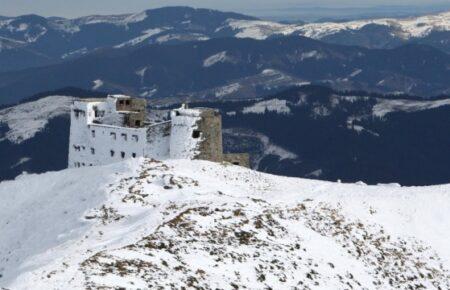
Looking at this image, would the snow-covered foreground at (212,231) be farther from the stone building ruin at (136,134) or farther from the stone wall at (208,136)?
the stone building ruin at (136,134)

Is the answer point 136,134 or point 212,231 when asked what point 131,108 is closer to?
point 136,134

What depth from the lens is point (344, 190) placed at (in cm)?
7731

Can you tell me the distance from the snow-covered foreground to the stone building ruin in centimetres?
1031

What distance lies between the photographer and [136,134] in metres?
101

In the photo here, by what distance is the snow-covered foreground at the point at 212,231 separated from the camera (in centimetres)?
4722

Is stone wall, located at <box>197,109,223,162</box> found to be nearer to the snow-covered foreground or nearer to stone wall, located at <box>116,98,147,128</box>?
the snow-covered foreground

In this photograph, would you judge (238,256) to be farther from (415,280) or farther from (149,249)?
(415,280)

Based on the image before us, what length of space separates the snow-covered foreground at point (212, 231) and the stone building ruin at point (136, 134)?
10.3 m

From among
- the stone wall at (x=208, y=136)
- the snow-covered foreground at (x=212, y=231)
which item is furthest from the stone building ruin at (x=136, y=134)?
the snow-covered foreground at (x=212, y=231)

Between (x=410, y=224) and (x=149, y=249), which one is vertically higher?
(x=149, y=249)

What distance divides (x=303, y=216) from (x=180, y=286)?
2371 cm

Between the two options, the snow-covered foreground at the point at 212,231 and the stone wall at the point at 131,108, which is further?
the stone wall at the point at 131,108

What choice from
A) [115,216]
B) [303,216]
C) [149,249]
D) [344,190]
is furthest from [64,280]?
[344,190]

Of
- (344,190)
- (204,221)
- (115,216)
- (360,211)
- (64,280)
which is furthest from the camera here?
(344,190)
